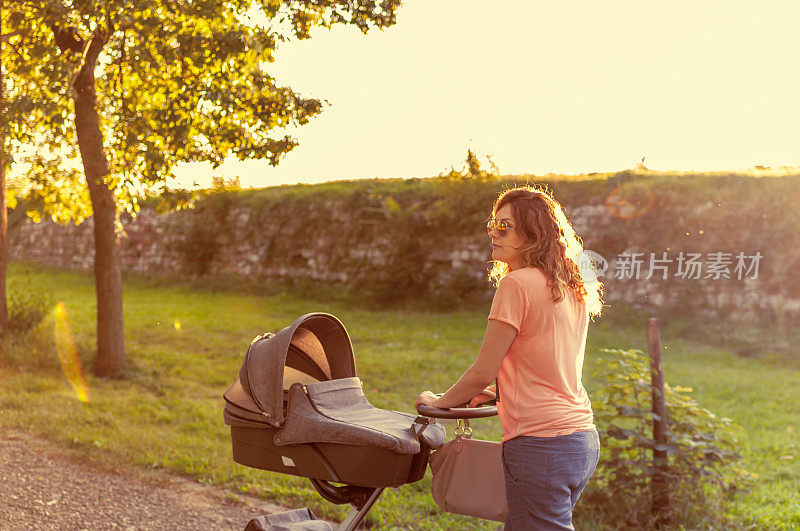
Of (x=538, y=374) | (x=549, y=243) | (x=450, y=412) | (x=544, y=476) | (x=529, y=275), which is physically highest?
(x=549, y=243)

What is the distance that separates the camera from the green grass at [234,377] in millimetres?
7281

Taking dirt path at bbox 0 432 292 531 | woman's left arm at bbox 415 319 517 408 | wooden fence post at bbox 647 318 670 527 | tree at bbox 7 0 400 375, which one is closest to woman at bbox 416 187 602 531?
woman's left arm at bbox 415 319 517 408

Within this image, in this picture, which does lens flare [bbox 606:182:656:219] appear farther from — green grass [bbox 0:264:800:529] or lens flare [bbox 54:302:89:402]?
lens flare [bbox 54:302:89:402]

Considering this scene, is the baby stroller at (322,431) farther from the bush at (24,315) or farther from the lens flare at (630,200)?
the lens flare at (630,200)

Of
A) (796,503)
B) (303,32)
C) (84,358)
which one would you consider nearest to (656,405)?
(796,503)

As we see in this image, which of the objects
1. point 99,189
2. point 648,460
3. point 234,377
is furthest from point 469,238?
point 648,460

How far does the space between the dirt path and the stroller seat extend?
261 cm

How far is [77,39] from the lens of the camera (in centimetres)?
1238

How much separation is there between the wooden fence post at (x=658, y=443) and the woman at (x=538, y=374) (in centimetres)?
310

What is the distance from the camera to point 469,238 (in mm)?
21391

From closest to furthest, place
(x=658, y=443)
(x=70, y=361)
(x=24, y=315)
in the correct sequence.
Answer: (x=658, y=443) → (x=70, y=361) → (x=24, y=315)

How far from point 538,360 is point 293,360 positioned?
160 cm

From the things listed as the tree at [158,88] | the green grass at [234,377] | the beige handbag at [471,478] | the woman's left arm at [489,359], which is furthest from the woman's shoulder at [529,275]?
the tree at [158,88]

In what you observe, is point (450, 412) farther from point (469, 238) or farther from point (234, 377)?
point (469, 238)
